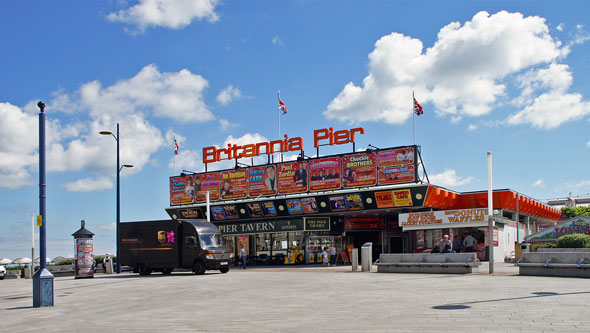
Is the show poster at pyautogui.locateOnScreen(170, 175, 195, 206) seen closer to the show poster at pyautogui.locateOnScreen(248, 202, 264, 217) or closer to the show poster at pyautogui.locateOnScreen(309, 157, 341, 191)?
the show poster at pyautogui.locateOnScreen(248, 202, 264, 217)

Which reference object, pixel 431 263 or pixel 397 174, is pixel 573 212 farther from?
pixel 431 263

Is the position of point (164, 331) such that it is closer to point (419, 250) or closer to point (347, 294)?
point (347, 294)

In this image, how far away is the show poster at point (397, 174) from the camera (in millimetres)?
37281

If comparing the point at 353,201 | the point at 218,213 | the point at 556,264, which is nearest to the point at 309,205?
the point at 353,201

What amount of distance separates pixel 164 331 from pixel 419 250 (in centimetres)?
3044

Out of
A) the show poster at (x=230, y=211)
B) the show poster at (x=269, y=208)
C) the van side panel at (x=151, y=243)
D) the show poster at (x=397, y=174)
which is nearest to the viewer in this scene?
the van side panel at (x=151, y=243)

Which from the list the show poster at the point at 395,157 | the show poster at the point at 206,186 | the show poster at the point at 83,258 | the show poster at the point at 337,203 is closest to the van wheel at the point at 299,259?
the show poster at the point at 337,203

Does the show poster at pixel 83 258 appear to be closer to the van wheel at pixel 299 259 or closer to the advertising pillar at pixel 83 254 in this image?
the advertising pillar at pixel 83 254

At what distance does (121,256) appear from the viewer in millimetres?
30781

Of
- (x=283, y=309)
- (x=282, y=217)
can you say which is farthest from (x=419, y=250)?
(x=283, y=309)

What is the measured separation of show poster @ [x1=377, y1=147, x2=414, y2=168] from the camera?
37.5m

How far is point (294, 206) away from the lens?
43.0 meters

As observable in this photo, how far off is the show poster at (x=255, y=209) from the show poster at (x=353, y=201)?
8061mm

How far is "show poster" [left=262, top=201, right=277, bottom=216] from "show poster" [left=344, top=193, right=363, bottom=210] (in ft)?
21.9
